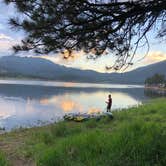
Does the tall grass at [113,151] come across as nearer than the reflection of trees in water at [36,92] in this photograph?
Yes

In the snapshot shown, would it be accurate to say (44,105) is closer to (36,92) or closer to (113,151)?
(36,92)

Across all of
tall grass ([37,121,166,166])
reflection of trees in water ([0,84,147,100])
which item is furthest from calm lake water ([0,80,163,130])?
tall grass ([37,121,166,166])

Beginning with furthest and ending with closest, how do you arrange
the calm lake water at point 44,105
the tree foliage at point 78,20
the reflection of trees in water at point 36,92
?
1. the reflection of trees in water at point 36,92
2. the calm lake water at point 44,105
3. the tree foliage at point 78,20

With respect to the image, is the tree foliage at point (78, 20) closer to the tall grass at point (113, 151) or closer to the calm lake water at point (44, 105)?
the tall grass at point (113, 151)

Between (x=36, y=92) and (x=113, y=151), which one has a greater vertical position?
(x=113, y=151)

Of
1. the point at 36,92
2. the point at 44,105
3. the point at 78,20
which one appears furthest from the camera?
the point at 36,92

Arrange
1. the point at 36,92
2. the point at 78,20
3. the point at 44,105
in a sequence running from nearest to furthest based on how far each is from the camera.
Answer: the point at 78,20 → the point at 44,105 → the point at 36,92

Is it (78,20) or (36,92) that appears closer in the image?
(78,20)

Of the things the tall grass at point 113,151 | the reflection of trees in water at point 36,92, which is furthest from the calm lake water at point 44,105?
the tall grass at point 113,151

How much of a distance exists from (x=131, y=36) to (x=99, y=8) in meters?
1.15

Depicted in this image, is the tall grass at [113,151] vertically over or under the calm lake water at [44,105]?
over

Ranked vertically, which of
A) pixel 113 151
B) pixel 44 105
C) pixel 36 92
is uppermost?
pixel 113 151

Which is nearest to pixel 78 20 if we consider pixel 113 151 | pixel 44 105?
pixel 113 151

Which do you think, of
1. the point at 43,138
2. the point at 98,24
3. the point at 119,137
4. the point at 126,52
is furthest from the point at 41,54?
the point at 43,138
